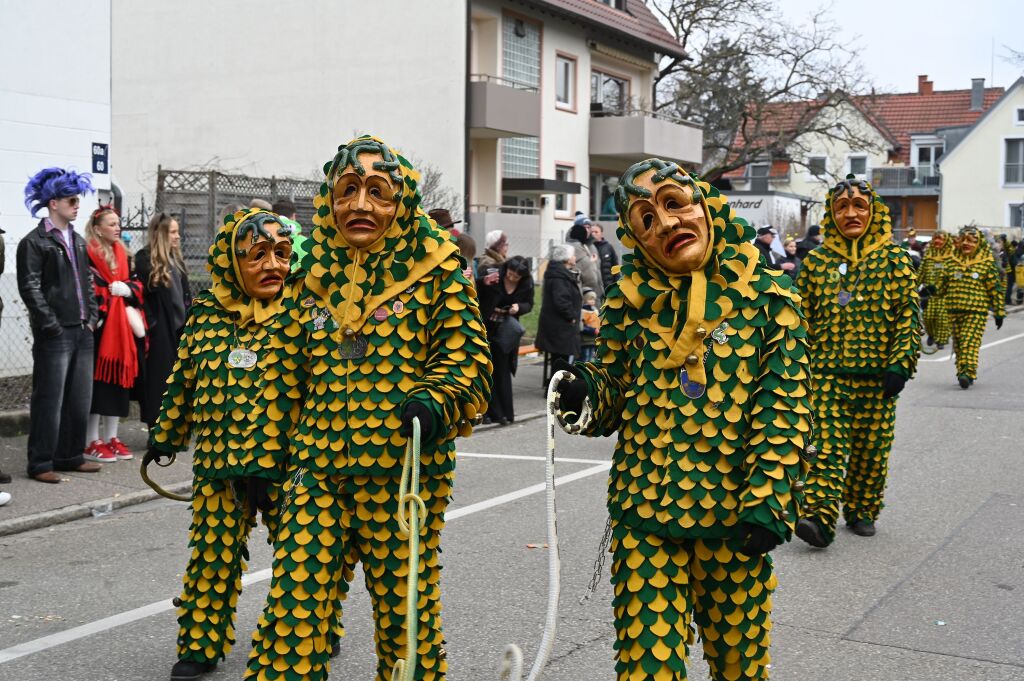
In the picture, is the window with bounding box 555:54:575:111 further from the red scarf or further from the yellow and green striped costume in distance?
the yellow and green striped costume in distance

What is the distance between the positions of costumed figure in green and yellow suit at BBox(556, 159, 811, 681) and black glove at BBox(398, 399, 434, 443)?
45 centimetres

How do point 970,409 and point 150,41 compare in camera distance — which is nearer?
point 970,409

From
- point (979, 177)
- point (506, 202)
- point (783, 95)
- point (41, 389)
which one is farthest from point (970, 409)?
point (979, 177)

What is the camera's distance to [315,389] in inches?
176

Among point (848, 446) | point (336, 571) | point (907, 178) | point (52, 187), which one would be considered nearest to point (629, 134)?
point (52, 187)

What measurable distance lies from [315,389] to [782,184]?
200 feet

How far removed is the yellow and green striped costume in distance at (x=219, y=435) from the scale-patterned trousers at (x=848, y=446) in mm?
3426

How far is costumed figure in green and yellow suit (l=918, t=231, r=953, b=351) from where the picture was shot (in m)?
16.1

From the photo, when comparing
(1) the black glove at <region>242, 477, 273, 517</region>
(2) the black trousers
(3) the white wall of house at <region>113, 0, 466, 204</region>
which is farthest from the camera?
(3) the white wall of house at <region>113, 0, 466, 204</region>

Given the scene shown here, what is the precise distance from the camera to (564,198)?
32.4 meters

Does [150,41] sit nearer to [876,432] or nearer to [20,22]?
[20,22]

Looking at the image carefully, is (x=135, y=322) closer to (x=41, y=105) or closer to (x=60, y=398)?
(x=60, y=398)

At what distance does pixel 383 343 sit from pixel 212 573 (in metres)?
1.37

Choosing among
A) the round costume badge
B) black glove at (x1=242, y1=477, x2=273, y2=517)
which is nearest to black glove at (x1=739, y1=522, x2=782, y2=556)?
the round costume badge
